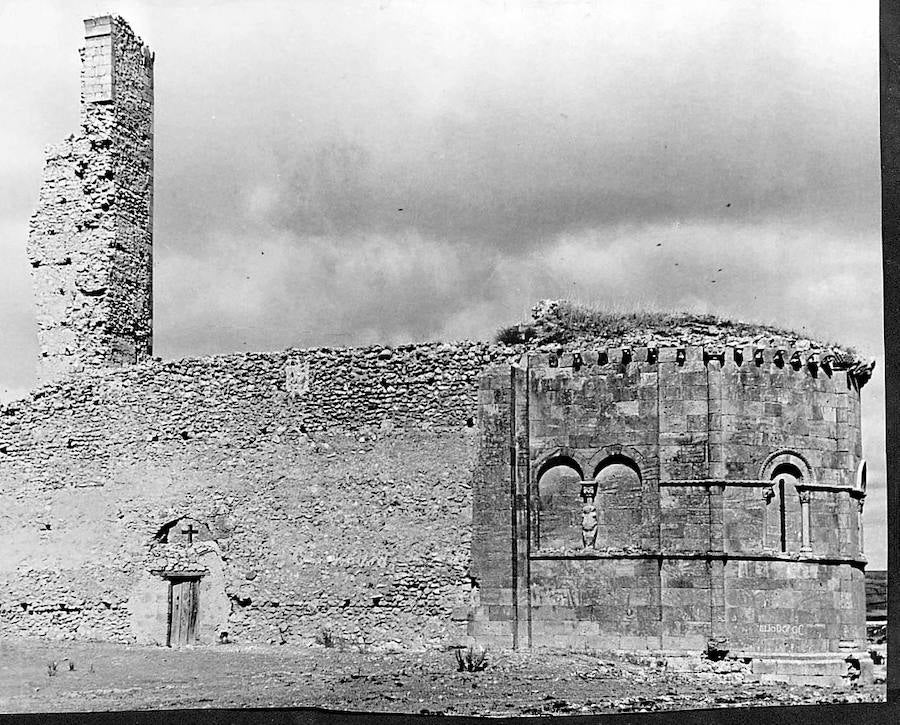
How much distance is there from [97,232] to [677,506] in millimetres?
10870

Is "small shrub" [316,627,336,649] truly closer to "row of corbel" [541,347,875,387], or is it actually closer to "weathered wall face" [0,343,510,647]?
"weathered wall face" [0,343,510,647]

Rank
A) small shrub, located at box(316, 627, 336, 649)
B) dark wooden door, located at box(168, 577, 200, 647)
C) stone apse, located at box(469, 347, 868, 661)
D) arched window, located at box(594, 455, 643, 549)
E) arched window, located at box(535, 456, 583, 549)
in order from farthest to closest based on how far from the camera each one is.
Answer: dark wooden door, located at box(168, 577, 200, 647) → small shrub, located at box(316, 627, 336, 649) → arched window, located at box(535, 456, 583, 549) → arched window, located at box(594, 455, 643, 549) → stone apse, located at box(469, 347, 868, 661)

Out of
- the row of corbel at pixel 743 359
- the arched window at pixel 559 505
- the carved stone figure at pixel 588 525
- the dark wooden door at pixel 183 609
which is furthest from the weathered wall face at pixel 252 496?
the carved stone figure at pixel 588 525

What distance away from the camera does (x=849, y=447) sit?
18922 mm

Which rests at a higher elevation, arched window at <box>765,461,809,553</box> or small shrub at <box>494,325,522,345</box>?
small shrub at <box>494,325,522,345</box>

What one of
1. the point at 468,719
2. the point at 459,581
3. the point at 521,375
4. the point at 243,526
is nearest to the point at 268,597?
the point at 243,526

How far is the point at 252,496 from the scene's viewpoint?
67.1 feet

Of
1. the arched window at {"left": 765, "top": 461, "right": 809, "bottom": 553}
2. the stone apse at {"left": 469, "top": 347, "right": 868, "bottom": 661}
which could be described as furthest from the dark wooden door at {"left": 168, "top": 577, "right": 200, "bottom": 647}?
the arched window at {"left": 765, "top": 461, "right": 809, "bottom": 553}

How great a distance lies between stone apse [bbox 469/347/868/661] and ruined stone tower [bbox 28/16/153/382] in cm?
733

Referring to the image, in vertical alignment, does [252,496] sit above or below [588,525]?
above

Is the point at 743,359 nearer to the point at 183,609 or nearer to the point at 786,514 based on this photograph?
the point at 786,514

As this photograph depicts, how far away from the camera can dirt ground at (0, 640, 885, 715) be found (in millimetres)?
14922

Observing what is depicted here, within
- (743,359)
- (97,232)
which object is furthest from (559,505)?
(97,232)

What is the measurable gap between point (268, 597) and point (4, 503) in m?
5.08
